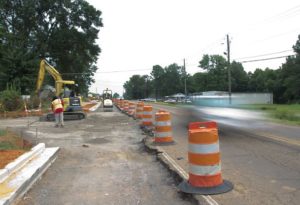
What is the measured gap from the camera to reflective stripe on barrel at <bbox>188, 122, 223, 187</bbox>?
23.5 feet

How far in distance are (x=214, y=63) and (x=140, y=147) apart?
12947 centimetres

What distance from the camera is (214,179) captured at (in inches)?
282

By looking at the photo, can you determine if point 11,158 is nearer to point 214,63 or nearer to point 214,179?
point 214,179

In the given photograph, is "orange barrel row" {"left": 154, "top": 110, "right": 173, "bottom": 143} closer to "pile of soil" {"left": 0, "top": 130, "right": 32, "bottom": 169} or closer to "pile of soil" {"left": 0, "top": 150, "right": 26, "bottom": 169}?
"pile of soil" {"left": 0, "top": 130, "right": 32, "bottom": 169}

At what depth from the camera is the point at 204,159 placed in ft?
23.5

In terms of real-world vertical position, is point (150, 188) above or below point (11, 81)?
below

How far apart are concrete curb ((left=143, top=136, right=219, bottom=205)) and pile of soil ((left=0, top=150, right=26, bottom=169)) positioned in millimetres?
3560

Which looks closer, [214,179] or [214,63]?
[214,179]

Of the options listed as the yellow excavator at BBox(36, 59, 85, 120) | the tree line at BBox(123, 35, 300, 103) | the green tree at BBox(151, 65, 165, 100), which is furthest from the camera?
the green tree at BBox(151, 65, 165, 100)

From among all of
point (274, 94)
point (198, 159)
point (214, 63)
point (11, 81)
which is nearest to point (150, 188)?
point (198, 159)

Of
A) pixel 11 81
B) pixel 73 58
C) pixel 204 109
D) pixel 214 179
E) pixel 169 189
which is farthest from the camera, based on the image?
pixel 73 58

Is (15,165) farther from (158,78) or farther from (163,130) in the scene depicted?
(158,78)

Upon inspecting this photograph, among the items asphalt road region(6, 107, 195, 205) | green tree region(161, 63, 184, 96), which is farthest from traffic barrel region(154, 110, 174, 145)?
green tree region(161, 63, 184, 96)

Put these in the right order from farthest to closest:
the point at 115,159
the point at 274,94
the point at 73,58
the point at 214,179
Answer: the point at 274,94 < the point at 73,58 < the point at 115,159 < the point at 214,179
